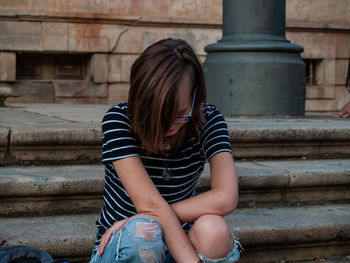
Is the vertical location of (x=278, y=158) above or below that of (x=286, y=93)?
below

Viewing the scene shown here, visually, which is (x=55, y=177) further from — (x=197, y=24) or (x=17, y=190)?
(x=197, y=24)

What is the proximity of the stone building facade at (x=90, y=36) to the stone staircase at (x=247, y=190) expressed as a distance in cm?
537

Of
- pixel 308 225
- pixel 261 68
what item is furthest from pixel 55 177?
pixel 261 68

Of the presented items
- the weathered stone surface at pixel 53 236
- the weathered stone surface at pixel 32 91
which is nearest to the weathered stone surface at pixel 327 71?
the weathered stone surface at pixel 32 91

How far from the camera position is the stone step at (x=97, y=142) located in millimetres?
3244

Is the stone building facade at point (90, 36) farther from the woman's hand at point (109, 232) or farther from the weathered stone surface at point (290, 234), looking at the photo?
the woman's hand at point (109, 232)

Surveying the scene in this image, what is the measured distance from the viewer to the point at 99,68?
885cm

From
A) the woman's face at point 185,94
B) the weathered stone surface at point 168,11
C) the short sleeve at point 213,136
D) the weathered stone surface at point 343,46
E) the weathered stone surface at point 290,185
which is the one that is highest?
the weathered stone surface at point 168,11

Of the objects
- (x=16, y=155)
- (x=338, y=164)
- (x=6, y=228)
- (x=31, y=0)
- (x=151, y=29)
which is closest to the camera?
(x=6, y=228)

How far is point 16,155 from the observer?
3268mm

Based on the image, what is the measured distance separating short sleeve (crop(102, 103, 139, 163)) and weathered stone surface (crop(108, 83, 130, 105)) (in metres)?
6.75

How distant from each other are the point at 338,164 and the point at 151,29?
5.84 m

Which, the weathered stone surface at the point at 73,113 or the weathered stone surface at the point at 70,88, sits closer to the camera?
the weathered stone surface at the point at 73,113

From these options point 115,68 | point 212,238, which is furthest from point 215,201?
point 115,68
